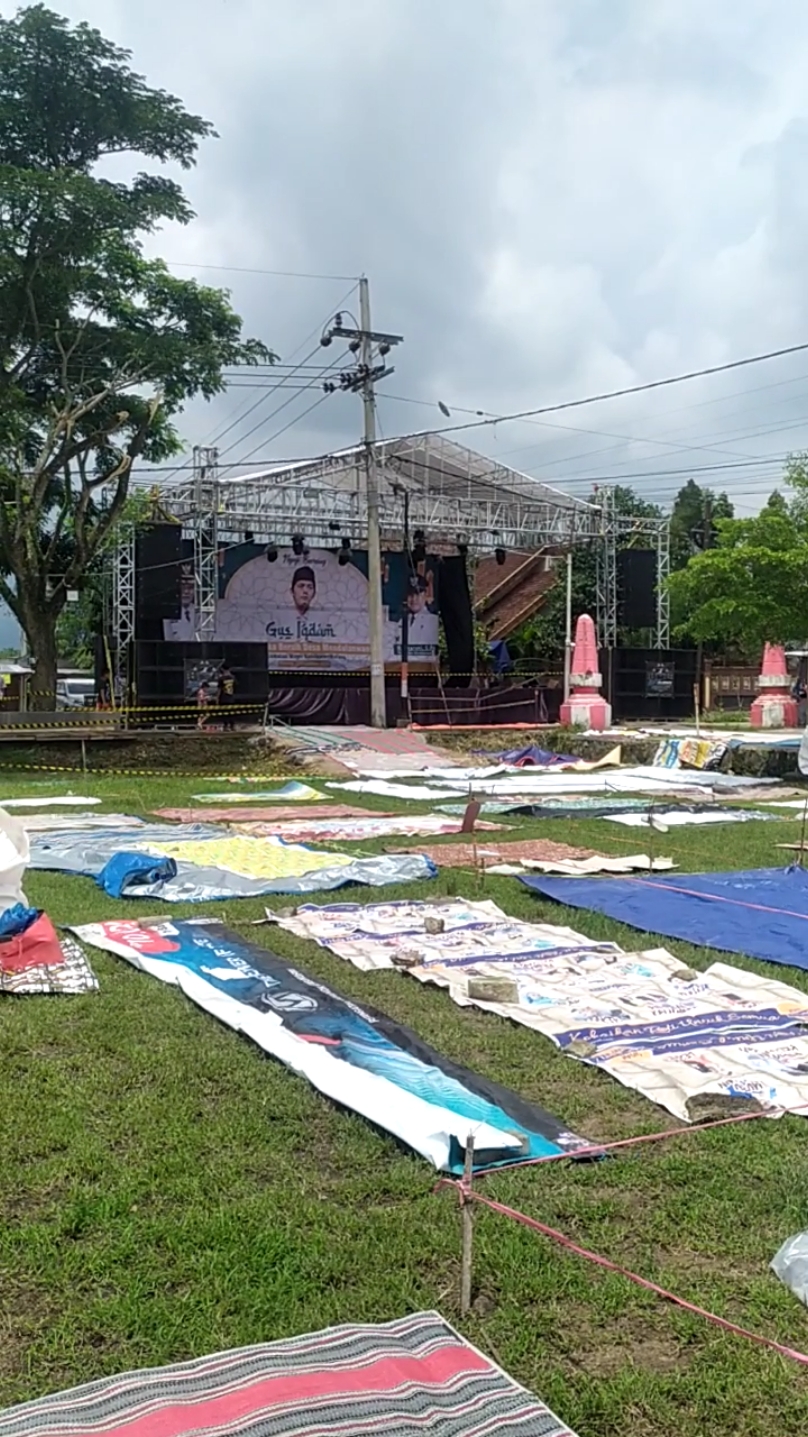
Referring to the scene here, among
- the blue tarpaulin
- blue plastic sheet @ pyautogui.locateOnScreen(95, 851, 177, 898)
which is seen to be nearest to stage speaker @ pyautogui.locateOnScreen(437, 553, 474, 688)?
the blue tarpaulin

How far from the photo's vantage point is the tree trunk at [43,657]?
23297mm

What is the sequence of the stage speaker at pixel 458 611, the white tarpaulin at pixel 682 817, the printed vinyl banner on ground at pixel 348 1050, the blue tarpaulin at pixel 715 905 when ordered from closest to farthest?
the printed vinyl banner on ground at pixel 348 1050, the blue tarpaulin at pixel 715 905, the white tarpaulin at pixel 682 817, the stage speaker at pixel 458 611

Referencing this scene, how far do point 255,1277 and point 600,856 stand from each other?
7.46 meters

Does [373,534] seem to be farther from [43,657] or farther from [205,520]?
[43,657]

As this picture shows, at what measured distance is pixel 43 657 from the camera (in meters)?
23.6

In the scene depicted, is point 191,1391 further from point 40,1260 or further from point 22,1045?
point 22,1045

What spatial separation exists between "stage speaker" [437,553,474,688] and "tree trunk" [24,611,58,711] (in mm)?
13267

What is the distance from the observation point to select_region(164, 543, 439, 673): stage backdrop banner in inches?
1228

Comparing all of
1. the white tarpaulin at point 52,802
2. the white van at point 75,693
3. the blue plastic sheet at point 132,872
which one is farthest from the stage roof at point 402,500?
the blue plastic sheet at point 132,872

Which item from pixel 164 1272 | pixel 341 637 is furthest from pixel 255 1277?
pixel 341 637

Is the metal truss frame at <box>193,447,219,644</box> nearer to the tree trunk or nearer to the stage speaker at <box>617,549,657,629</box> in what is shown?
the tree trunk

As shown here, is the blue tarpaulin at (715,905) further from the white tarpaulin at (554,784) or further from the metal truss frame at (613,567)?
the metal truss frame at (613,567)

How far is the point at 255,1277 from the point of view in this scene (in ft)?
9.77

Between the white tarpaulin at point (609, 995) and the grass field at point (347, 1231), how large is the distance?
22 centimetres
